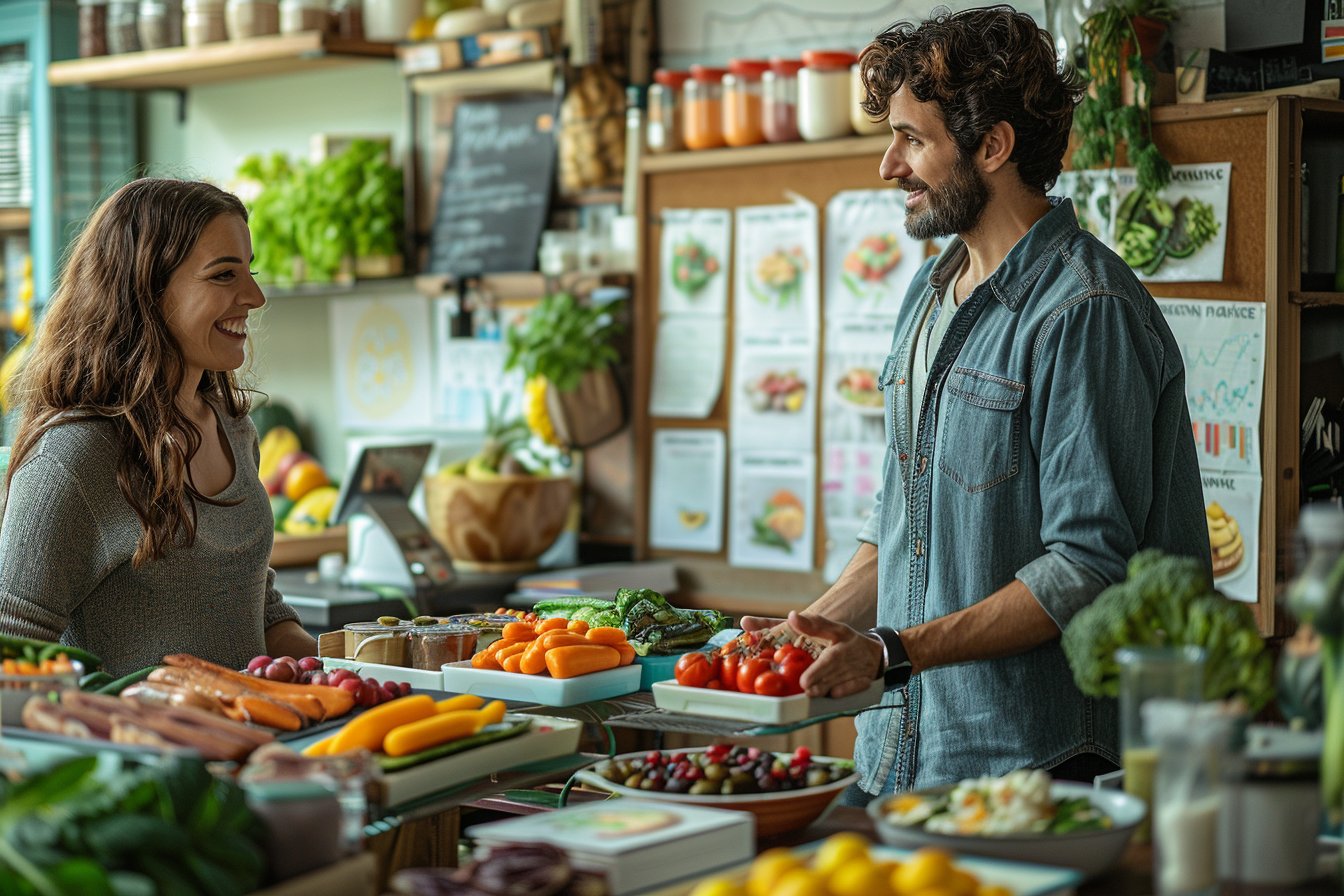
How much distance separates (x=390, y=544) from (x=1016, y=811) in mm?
2746

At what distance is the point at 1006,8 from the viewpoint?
2451 mm

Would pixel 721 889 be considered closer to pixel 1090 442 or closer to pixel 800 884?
pixel 800 884

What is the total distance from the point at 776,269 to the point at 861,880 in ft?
9.75

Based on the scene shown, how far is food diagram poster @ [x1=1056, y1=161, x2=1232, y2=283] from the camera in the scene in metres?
3.27

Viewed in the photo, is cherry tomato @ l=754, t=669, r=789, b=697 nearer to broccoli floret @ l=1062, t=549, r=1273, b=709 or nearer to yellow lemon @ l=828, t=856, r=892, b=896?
broccoli floret @ l=1062, t=549, r=1273, b=709

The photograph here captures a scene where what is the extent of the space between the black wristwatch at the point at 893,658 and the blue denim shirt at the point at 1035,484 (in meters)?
0.19

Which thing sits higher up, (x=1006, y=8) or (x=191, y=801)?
(x=1006, y=8)

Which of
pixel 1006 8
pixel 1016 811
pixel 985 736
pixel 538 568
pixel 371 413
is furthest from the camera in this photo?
pixel 371 413

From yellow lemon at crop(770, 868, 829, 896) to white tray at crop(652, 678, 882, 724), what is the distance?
0.52 m

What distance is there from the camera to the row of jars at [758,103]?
3.94 metres

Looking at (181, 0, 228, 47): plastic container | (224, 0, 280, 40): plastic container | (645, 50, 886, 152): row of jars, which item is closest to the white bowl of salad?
(645, 50, 886, 152): row of jars

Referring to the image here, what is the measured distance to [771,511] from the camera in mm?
4199

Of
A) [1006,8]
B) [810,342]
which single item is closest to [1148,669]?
[1006,8]

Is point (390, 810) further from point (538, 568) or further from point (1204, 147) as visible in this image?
point (538, 568)
